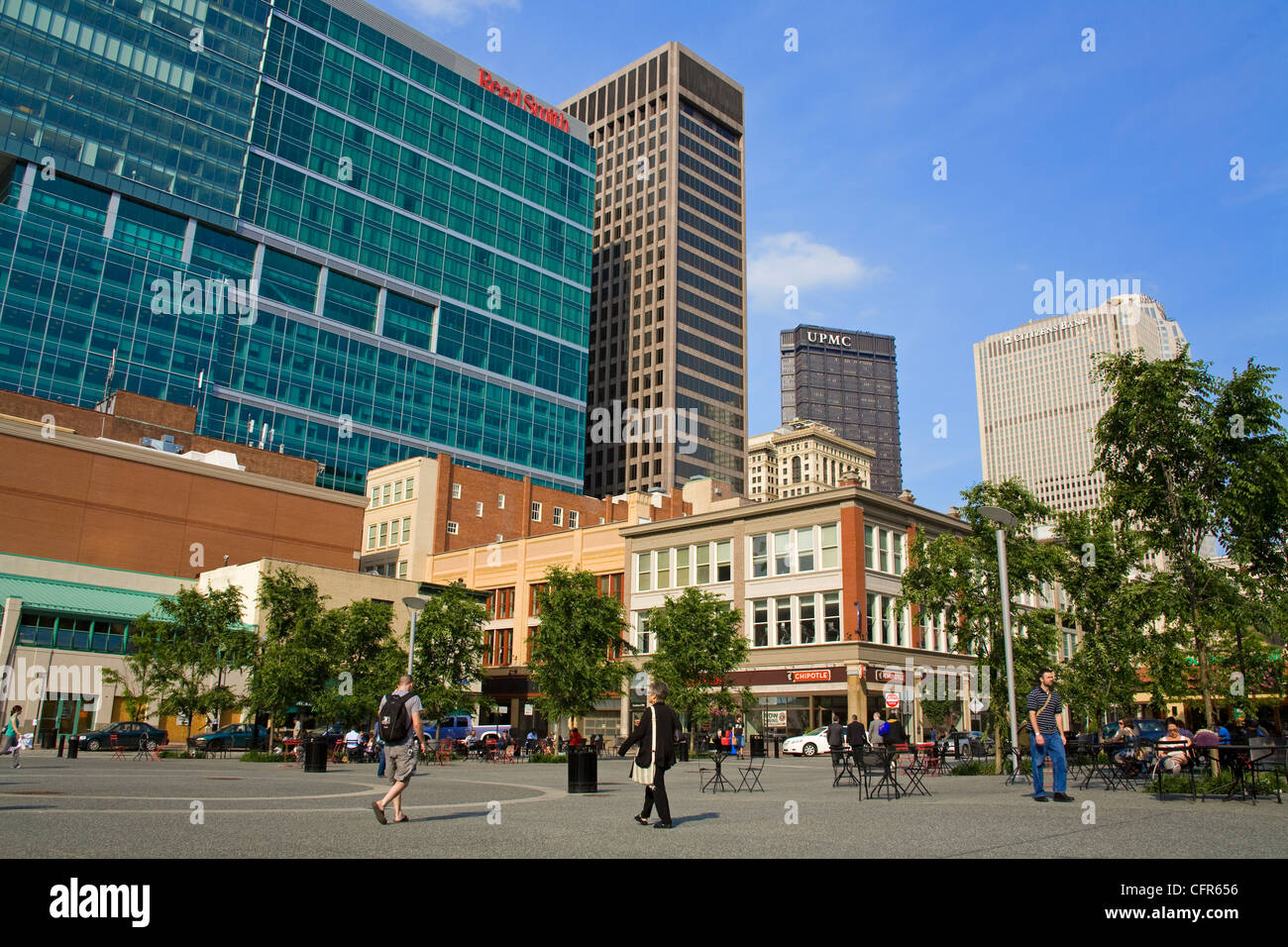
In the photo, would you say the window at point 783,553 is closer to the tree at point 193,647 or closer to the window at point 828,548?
the window at point 828,548

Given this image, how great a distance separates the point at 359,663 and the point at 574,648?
32.1ft

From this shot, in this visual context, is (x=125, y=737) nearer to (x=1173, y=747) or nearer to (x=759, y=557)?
(x=759, y=557)

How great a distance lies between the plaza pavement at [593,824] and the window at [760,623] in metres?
33.3

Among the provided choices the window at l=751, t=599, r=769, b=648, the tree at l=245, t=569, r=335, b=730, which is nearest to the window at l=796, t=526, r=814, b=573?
the window at l=751, t=599, r=769, b=648

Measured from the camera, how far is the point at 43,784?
1820 cm

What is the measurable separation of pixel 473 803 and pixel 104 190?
85110 mm

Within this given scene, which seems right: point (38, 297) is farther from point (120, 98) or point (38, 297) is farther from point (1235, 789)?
point (1235, 789)

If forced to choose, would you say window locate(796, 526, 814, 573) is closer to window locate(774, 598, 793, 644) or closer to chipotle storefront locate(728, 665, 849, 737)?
window locate(774, 598, 793, 644)

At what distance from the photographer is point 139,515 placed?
60.9 meters

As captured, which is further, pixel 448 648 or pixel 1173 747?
pixel 448 648

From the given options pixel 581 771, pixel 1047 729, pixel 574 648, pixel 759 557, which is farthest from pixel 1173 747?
pixel 759 557

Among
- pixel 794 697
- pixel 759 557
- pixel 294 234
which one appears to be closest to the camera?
pixel 794 697

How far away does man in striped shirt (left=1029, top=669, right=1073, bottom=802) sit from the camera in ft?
48.8
